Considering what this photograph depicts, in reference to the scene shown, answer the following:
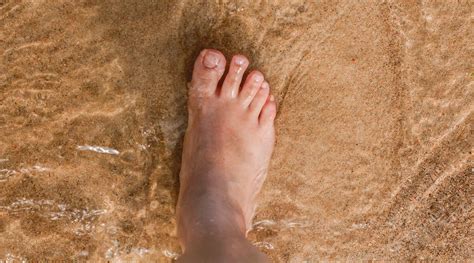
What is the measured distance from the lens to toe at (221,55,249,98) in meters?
2.21

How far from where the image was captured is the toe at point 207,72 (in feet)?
7.20

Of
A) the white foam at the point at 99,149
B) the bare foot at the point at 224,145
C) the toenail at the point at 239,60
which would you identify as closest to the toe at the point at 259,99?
the bare foot at the point at 224,145

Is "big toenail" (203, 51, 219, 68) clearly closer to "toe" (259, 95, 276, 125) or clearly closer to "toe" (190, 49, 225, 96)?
"toe" (190, 49, 225, 96)

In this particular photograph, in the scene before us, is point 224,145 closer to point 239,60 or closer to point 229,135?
point 229,135

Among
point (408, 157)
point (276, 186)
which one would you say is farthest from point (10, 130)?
point (408, 157)

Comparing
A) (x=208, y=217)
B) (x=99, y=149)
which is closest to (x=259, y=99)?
(x=208, y=217)

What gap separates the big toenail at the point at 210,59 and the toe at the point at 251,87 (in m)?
0.17

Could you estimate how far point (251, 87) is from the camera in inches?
89.2

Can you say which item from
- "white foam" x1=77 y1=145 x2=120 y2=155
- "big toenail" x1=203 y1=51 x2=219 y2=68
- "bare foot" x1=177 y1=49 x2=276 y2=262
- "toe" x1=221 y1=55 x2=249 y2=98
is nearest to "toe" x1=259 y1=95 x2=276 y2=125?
"bare foot" x1=177 y1=49 x2=276 y2=262

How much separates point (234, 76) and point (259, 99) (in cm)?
15

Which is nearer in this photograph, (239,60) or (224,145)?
(239,60)

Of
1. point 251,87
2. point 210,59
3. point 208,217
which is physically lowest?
point 208,217

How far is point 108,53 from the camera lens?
2203mm

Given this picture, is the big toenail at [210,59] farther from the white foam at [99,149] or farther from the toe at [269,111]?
the white foam at [99,149]
